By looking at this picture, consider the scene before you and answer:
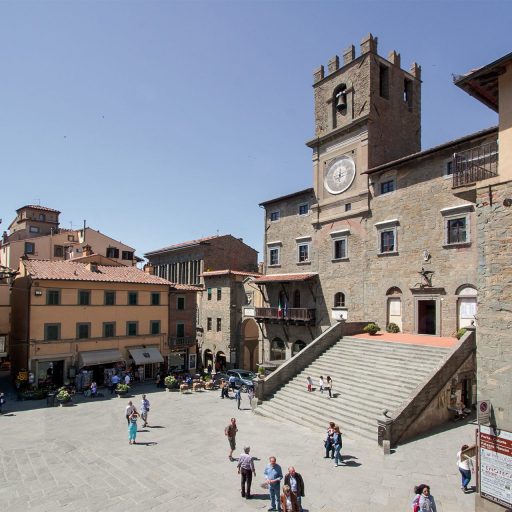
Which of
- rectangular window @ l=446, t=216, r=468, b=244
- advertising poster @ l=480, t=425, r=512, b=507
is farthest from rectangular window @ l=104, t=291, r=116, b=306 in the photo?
advertising poster @ l=480, t=425, r=512, b=507

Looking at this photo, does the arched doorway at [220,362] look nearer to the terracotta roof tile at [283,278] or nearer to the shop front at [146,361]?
the shop front at [146,361]

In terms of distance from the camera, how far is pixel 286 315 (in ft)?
115

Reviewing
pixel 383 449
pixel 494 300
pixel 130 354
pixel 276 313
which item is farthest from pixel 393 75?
pixel 130 354

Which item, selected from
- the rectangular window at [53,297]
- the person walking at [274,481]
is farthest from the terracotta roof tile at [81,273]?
the person walking at [274,481]

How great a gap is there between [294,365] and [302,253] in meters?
13.2

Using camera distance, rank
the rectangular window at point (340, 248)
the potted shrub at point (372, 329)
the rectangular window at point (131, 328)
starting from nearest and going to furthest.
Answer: the potted shrub at point (372, 329), the rectangular window at point (340, 248), the rectangular window at point (131, 328)

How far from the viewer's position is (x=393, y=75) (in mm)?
32625

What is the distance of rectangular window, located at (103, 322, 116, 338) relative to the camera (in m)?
33.2

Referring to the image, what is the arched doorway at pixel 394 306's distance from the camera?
28125 mm

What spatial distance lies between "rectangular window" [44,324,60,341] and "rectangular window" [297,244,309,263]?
20.4m

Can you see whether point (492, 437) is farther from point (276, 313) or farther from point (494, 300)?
point (276, 313)

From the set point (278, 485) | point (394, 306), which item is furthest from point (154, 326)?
point (278, 485)

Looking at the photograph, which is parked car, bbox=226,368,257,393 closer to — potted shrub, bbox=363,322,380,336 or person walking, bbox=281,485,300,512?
potted shrub, bbox=363,322,380,336

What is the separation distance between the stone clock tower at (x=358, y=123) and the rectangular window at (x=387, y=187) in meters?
1.15
